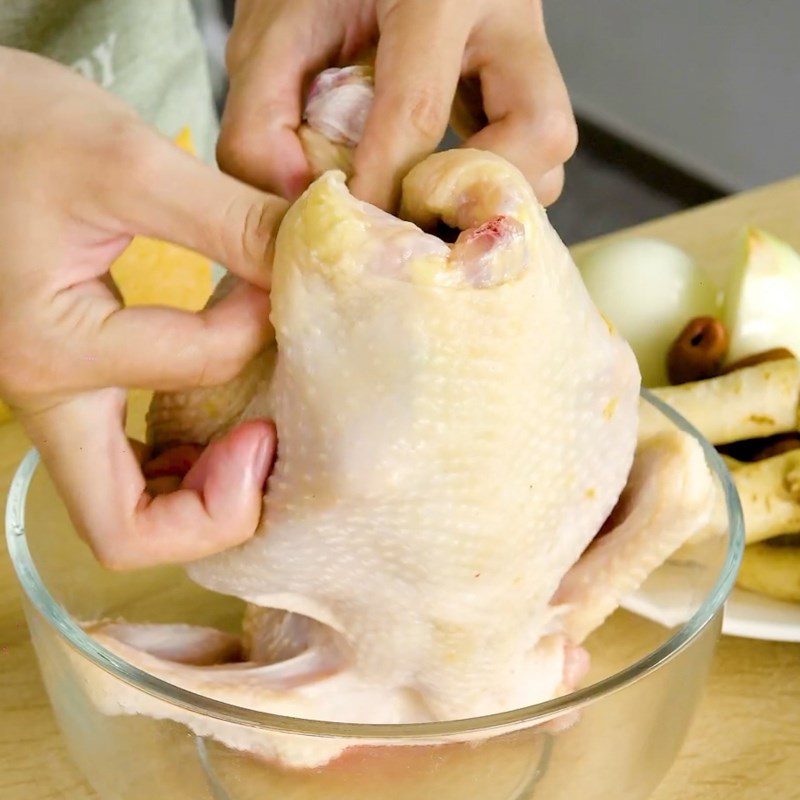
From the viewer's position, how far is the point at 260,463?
1.34ft

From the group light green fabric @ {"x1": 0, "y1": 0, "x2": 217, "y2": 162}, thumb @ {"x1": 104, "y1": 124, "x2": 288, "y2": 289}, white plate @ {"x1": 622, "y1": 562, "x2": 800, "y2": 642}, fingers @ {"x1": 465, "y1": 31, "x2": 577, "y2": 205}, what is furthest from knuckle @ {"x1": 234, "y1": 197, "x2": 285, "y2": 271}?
light green fabric @ {"x1": 0, "y1": 0, "x2": 217, "y2": 162}

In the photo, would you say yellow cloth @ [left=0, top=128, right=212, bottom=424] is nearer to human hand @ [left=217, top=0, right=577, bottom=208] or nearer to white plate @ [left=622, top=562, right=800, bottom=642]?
human hand @ [left=217, top=0, right=577, bottom=208]

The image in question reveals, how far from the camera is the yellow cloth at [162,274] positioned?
818 millimetres

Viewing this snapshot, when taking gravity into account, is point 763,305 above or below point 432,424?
below

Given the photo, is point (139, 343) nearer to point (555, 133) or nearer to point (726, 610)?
point (555, 133)

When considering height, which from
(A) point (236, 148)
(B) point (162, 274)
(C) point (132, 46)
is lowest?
(B) point (162, 274)

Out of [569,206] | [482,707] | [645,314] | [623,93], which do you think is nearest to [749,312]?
[645,314]

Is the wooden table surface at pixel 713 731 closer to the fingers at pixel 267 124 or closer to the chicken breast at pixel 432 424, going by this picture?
the chicken breast at pixel 432 424

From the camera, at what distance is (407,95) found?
41cm

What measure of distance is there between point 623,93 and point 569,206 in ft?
1.10

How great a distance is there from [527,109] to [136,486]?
23cm

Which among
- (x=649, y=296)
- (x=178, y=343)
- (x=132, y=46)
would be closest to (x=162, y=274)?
(x=132, y=46)

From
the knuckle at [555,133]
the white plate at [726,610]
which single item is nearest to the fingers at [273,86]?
the knuckle at [555,133]

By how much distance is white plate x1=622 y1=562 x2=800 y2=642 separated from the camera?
529mm
